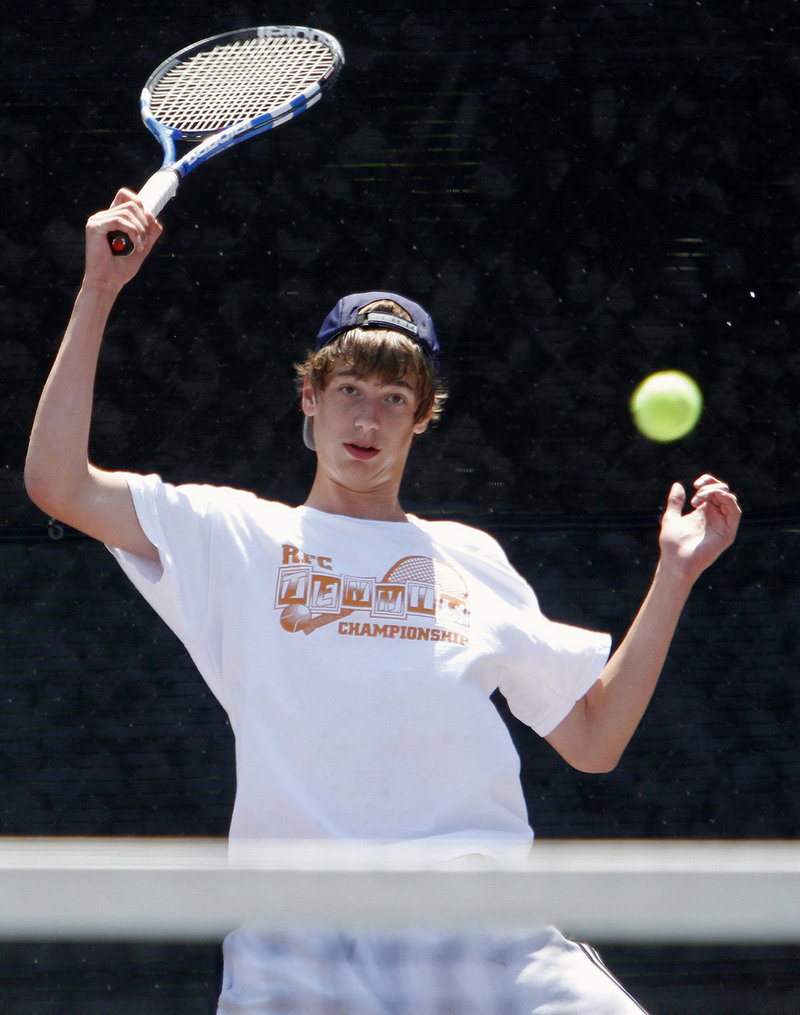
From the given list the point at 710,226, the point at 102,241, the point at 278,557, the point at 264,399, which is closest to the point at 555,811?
the point at 264,399

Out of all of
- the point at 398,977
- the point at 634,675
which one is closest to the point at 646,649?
the point at 634,675

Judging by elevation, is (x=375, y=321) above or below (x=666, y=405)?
below

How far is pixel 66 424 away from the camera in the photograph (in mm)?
1245

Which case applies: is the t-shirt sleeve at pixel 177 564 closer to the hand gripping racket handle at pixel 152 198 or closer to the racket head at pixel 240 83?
the hand gripping racket handle at pixel 152 198

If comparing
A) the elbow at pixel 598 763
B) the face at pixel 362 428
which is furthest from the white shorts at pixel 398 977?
the face at pixel 362 428

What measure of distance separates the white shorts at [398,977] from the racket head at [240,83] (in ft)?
4.05

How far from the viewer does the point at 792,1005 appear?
260 centimetres

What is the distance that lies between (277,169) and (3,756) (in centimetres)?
142

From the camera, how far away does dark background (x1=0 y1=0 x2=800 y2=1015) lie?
2670mm

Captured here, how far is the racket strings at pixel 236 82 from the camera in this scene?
2004mm

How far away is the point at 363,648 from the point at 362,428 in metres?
0.29

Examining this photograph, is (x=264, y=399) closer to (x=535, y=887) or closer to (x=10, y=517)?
(x=10, y=517)

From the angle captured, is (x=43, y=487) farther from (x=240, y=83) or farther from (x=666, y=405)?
(x=666, y=405)

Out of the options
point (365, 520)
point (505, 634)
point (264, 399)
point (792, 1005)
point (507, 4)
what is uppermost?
point (507, 4)
